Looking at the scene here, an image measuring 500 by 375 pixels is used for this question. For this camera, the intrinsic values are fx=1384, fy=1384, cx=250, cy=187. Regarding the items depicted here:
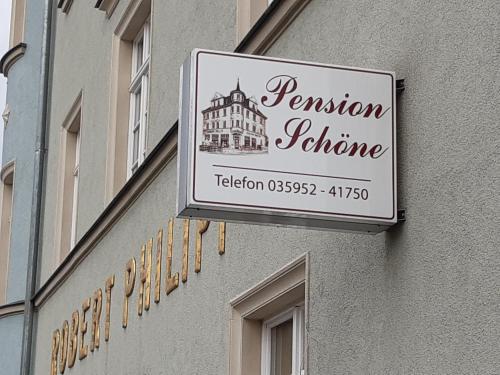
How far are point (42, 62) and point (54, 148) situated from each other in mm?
1436

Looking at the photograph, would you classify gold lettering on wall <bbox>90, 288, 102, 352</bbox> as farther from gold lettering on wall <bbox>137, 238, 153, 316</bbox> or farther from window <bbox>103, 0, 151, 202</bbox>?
gold lettering on wall <bbox>137, 238, 153, 316</bbox>

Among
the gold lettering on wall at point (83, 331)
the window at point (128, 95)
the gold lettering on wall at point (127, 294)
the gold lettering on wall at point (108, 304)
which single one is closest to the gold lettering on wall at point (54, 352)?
the gold lettering on wall at point (127, 294)

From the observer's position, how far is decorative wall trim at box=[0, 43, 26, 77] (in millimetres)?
18359

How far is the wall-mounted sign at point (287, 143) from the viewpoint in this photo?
19.7ft

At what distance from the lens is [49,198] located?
52.1ft

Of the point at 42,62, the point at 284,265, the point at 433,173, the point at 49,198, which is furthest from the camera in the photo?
the point at 42,62

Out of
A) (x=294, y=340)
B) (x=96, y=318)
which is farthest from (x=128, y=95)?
(x=294, y=340)

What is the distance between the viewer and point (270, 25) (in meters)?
7.95

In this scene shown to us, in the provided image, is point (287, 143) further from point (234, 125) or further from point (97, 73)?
point (97, 73)

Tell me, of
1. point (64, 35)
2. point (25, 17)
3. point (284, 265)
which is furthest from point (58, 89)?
point (284, 265)

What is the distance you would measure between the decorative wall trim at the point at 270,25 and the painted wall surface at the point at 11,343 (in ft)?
28.9

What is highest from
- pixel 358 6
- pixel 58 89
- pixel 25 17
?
pixel 25 17

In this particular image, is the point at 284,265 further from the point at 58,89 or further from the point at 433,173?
the point at 58,89

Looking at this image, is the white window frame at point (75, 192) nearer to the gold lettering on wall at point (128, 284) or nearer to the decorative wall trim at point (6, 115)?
the decorative wall trim at point (6, 115)
